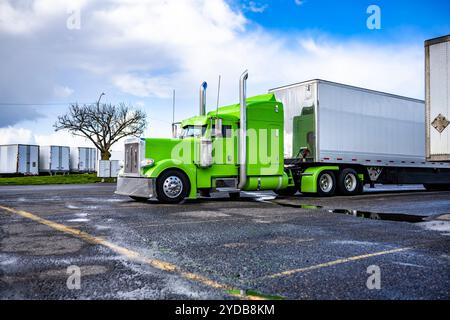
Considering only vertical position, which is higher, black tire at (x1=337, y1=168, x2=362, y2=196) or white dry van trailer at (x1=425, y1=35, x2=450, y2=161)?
white dry van trailer at (x1=425, y1=35, x2=450, y2=161)

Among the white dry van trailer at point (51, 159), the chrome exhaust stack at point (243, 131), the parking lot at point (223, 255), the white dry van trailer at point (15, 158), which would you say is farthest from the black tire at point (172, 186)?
the white dry van trailer at point (51, 159)

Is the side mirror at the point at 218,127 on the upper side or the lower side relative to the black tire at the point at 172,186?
upper

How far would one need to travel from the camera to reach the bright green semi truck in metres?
11.7

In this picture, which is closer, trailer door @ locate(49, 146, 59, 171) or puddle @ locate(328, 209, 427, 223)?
puddle @ locate(328, 209, 427, 223)

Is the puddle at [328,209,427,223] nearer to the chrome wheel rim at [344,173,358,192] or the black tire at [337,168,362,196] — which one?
the black tire at [337,168,362,196]

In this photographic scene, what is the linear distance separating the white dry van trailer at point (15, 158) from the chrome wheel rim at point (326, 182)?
28.6 meters

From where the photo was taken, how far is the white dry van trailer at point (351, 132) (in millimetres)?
14180

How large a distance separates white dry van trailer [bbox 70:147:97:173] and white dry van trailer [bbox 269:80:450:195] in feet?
102

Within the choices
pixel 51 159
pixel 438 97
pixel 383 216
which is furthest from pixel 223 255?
pixel 51 159

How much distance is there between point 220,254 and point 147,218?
144 inches

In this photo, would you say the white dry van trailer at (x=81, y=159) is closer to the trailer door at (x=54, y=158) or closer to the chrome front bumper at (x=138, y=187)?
the trailer door at (x=54, y=158)

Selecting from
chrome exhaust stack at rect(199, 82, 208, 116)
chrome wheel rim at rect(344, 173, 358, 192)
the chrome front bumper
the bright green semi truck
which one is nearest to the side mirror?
the bright green semi truck

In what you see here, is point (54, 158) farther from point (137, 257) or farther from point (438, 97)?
point (137, 257)
